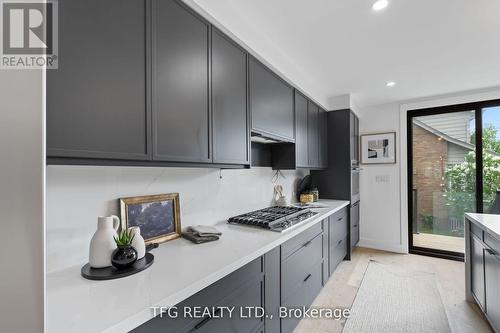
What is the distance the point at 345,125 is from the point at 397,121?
1.09 meters

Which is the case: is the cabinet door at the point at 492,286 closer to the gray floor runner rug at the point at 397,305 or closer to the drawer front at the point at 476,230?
the drawer front at the point at 476,230

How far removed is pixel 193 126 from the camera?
53.4 inches

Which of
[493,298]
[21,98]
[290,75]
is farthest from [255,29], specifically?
[493,298]

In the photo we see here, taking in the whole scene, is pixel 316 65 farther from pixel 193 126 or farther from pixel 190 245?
pixel 190 245

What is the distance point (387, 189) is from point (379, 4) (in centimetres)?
314

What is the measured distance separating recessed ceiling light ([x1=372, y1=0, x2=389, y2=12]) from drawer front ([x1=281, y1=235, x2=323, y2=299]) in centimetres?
192

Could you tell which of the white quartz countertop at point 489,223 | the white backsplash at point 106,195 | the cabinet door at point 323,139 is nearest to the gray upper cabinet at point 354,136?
the cabinet door at point 323,139

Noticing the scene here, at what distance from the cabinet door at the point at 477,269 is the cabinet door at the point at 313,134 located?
1745 millimetres

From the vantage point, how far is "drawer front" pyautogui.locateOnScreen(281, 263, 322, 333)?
5.78 ft

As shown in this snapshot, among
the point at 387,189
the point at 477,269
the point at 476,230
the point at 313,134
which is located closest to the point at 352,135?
the point at 313,134

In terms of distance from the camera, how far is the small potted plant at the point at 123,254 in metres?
1.03

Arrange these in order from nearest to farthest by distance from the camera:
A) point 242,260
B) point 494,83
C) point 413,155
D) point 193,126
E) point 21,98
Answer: point 21,98 < point 242,260 < point 193,126 < point 494,83 < point 413,155

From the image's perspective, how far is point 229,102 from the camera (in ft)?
5.40

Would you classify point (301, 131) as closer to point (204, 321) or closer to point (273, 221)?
point (273, 221)
